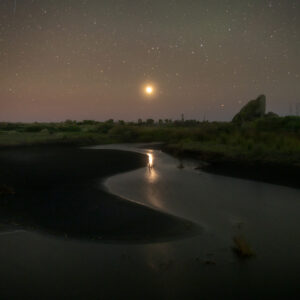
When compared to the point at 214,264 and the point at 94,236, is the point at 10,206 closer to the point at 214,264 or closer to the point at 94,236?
the point at 94,236

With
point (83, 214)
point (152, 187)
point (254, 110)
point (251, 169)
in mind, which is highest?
point (254, 110)

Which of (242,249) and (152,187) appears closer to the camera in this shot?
(242,249)

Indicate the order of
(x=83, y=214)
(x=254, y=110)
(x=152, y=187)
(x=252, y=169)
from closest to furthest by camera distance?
1. (x=83, y=214)
2. (x=152, y=187)
3. (x=252, y=169)
4. (x=254, y=110)

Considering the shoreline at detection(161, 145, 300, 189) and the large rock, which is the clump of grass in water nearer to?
the shoreline at detection(161, 145, 300, 189)

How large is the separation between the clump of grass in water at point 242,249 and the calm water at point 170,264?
150mm

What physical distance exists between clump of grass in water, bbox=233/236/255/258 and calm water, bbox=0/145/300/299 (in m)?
0.15

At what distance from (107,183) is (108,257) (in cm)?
733

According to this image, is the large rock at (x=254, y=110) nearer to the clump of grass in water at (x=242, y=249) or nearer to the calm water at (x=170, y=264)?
the calm water at (x=170, y=264)

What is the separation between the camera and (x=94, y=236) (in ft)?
22.0

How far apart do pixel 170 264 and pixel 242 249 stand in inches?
62.8

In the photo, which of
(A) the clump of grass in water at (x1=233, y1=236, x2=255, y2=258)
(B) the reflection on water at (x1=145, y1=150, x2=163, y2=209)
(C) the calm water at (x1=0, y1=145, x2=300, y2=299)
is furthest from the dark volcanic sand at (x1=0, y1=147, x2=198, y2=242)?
(A) the clump of grass in water at (x1=233, y1=236, x2=255, y2=258)

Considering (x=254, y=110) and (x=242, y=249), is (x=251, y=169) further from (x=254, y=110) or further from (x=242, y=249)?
(x=254, y=110)

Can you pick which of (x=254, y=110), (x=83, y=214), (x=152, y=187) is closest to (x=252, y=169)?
(x=152, y=187)

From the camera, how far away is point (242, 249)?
5.88m
